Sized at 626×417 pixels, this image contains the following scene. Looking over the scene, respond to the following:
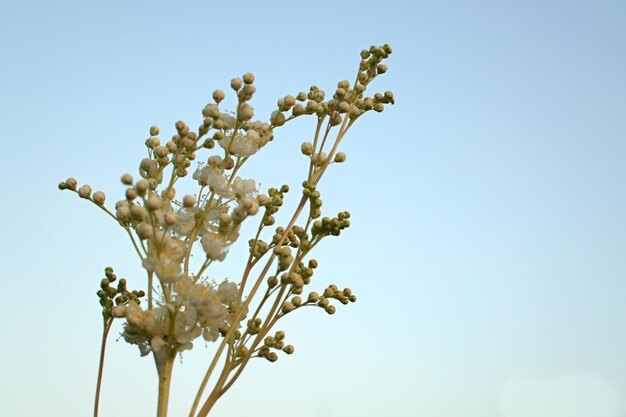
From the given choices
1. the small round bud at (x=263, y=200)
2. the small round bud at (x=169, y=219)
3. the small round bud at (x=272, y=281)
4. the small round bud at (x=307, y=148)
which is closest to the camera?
the small round bud at (x=169, y=219)

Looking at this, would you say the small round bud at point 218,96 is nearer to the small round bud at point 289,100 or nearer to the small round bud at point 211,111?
the small round bud at point 211,111

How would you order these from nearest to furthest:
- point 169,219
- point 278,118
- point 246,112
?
point 169,219
point 246,112
point 278,118

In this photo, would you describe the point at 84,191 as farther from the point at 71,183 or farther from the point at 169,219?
the point at 169,219

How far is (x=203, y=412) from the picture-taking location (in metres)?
2.06

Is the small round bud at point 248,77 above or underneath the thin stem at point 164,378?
above

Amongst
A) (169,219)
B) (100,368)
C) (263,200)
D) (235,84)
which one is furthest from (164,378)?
(235,84)

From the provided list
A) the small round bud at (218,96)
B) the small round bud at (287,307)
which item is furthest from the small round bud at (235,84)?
the small round bud at (287,307)

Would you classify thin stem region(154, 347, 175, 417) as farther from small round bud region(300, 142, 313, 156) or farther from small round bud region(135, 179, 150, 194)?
small round bud region(300, 142, 313, 156)

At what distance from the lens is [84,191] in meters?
2.35

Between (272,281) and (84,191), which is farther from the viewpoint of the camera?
(84,191)

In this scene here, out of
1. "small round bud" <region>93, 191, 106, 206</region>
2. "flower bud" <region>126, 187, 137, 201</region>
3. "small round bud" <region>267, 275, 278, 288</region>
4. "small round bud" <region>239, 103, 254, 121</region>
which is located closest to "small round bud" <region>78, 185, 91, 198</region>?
"small round bud" <region>93, 191, 106, 206</region>

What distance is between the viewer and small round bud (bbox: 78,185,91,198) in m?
2.34

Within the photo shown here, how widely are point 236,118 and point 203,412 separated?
100 cm

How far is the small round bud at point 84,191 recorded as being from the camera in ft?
7.68
